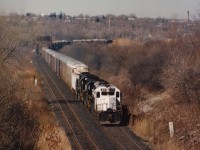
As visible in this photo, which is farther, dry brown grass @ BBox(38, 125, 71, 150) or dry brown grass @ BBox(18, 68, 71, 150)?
dry brown grass @ BBox(18, 68, 71, 150)

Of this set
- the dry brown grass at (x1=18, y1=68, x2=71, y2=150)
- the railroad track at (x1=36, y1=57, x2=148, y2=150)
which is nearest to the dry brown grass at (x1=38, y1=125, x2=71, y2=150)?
the dry brown grass at (x1=18, y1=68, x2=71, y2=150)

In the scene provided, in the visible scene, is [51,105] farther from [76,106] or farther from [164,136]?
[164,136]

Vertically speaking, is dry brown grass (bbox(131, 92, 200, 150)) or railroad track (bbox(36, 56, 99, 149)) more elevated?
dry brown grass (bbox(131, 92, 200, 150))

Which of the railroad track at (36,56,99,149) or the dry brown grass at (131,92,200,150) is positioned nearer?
the dry brown grass at (131,92,200,150)

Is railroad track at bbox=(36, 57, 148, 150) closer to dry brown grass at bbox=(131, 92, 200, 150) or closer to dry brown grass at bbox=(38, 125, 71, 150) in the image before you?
dry brown grass at bbox=(38, 125, 71, 150)

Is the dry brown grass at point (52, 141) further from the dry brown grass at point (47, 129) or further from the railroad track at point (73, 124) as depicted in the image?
the railroad track at point (73, 124)

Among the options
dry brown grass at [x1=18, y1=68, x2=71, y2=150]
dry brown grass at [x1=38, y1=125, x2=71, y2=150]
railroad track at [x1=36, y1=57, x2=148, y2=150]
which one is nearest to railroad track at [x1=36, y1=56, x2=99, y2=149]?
railroad track at [x1=36, y1=57, x2=148, y2=150]

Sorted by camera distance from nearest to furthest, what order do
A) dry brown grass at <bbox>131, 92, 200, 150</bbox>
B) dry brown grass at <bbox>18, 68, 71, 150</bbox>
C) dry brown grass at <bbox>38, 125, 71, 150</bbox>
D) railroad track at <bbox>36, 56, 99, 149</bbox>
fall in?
1. dry brown grass at <bbox>38, 125, 71, 150</bbox>
2. dry brown grass at <bbox>18, 68, 71, 150</bbox>
3. dry brown grass at <bbox>131, 92, 200, 150</bbox>
4. railroad track at <bbox>36, 56, 99, 149</bbox>

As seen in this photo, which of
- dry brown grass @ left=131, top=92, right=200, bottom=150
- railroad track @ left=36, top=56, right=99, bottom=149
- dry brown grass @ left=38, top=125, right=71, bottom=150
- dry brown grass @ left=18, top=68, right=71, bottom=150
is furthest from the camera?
railroad track @ left=36, top=56, right=99, bottom=149

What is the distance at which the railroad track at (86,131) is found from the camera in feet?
68.9

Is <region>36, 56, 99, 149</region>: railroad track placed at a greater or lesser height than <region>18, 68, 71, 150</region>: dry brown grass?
lesser

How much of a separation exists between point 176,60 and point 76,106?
27.2 ft

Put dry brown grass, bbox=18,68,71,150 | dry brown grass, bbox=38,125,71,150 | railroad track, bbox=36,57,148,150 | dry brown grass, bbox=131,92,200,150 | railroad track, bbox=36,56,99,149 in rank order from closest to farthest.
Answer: dry brown grass, bbox=38,125,71,150 → dry brown grass, bbox=18,68,71,150 → dry brown grass, bbox=131,92,200,150 → railroad track, bbox=36,57,148,150 → railroad track, bbox=36,56,99,149

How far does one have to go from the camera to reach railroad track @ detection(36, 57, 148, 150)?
21000 mm
